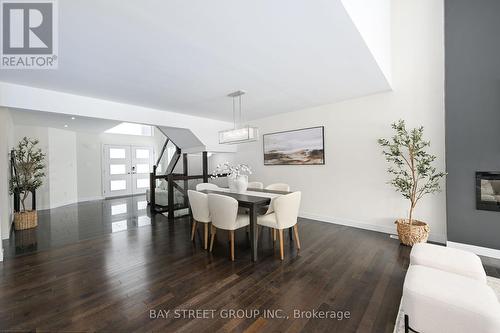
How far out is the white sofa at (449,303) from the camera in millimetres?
1216

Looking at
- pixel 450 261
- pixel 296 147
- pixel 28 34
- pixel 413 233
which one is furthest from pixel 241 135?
pixel 413 233

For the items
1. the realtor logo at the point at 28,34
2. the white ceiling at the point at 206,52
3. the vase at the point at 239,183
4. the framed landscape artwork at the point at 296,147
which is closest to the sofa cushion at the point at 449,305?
the white ceiling at the point at 206,52

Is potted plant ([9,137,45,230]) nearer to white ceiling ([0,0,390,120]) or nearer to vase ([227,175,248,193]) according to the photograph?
white ceiling ([0,0,390,120])

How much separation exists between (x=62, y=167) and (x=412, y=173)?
30.5 ft

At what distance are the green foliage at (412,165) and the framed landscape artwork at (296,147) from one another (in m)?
1.25

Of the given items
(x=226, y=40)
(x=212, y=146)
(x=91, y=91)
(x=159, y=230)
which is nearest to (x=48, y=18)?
(x=226, y=40)

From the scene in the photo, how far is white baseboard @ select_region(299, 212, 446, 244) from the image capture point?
10.7ft

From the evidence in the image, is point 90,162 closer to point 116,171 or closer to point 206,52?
point 116,171

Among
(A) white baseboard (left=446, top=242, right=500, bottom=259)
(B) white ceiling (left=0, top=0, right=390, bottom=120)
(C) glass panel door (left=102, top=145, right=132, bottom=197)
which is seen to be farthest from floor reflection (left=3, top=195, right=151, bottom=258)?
(A) white baseboard (left=446, top=242, right=500, bottom=259)

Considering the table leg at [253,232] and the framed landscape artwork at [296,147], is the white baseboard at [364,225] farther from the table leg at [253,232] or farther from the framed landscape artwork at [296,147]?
the table leg at [253,232]

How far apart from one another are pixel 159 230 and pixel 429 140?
504cm

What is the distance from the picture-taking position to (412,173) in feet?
10.6

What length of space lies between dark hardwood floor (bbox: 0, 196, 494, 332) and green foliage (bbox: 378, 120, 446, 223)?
3.00 feet

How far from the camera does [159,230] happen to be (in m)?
4.03
